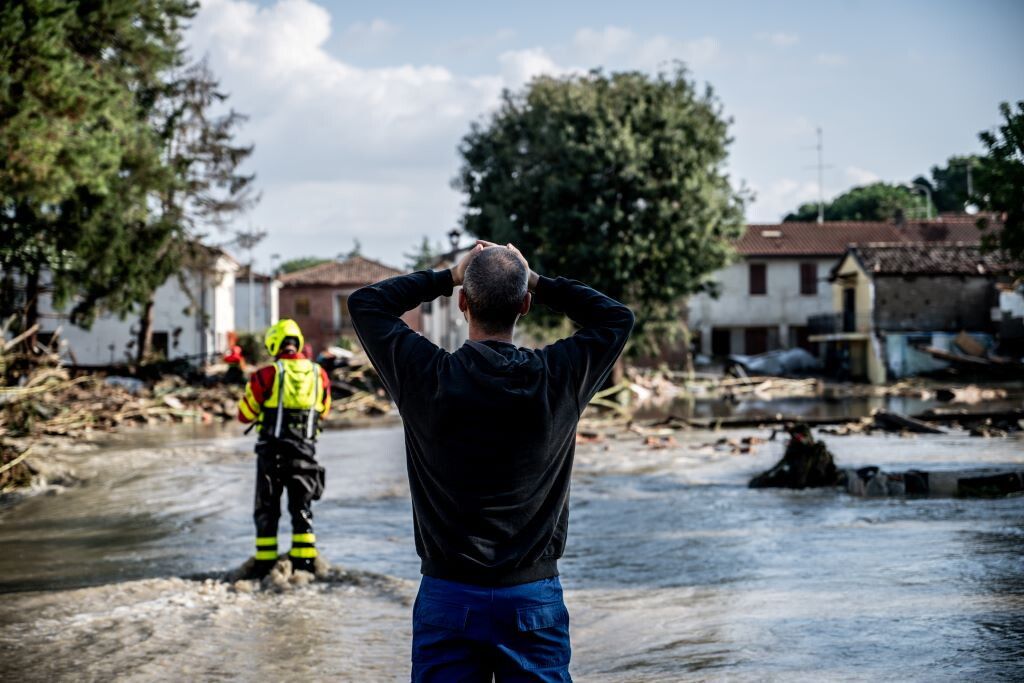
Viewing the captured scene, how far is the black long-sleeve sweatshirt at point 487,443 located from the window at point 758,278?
59.9 metres

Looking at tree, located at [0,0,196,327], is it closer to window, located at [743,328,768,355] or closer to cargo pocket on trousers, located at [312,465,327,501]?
cargo pocket on trousers, located at [312,465,327,501]

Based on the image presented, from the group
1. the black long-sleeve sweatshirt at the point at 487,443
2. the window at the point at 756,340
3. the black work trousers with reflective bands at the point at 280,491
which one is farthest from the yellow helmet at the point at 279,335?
the window at the point at 756,340

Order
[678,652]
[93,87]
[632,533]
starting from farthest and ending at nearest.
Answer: [93,87]
[632,533]
[678,652]

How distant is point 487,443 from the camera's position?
311 centimetres

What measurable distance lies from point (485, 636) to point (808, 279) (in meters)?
61.3

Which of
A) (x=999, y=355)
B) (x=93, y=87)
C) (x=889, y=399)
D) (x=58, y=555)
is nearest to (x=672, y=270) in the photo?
(x=889, y=399)

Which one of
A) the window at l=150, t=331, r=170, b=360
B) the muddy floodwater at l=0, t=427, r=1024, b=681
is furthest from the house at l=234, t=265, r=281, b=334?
the muddy floodwater at l=0, t=427, r=1024, b=681

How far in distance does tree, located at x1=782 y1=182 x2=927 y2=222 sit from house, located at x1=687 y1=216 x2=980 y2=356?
16000 mm

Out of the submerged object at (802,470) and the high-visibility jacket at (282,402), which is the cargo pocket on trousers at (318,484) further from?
the submerged object at (802,470)

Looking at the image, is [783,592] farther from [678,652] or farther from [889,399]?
[889,399]

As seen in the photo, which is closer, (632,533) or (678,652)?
(678,652)

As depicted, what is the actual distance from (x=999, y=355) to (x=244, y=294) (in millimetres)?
46999

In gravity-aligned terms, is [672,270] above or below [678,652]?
above

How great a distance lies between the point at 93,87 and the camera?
72.1 feet
